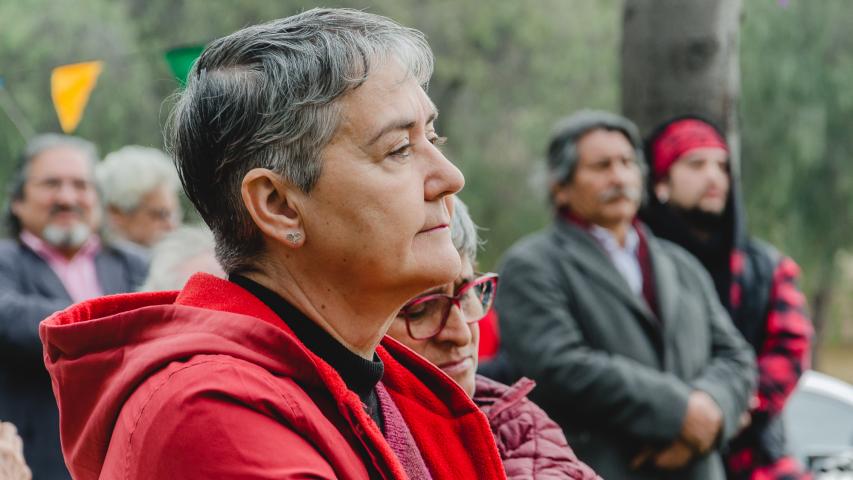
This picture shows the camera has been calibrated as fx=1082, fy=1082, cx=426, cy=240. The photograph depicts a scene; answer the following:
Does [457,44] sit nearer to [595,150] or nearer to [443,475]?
[595,150]

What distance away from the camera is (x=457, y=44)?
19391 mm

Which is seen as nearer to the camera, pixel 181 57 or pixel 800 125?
pixel 181 57

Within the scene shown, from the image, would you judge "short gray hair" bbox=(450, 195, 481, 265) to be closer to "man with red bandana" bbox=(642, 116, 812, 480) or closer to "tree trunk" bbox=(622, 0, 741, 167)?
"man with red bandana" bbox=(642, 116, 812, 480)

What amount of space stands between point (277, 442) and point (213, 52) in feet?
2.09

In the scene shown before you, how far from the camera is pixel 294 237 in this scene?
156 cm

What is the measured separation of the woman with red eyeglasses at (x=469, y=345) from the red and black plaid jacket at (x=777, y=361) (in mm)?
2133

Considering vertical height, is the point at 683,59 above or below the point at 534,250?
above

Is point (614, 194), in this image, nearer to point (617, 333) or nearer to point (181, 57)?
point (617, 333)

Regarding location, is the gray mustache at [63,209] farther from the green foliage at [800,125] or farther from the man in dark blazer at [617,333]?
the green foliage at [800,125]

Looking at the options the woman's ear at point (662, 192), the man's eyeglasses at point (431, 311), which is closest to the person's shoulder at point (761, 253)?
the woman's ear at point (662, 192)

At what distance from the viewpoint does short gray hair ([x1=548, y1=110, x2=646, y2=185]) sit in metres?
3.96

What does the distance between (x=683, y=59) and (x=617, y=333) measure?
1.59m

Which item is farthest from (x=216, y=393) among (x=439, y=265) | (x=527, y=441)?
(x=527, y=441)

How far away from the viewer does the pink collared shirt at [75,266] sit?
14.1 ft
